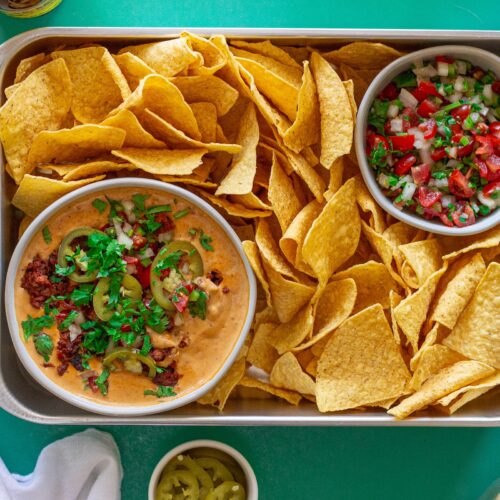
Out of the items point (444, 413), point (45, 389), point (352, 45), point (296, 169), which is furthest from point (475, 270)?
point (45, 389)

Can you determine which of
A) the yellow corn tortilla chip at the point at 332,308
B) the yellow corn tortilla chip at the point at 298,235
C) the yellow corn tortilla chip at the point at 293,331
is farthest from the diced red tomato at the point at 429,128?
the yellow corn tortilla chip at the point at 293,331

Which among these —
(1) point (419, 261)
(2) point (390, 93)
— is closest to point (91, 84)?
(2) point (390, 93)

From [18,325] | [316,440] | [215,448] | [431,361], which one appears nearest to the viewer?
[18,325]

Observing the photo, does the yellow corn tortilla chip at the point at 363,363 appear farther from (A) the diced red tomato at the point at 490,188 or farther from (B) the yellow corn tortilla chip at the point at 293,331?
(A) the diced red tomato at the point at 490,188

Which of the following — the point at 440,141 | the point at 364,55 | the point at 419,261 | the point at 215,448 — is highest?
the point at 364,55

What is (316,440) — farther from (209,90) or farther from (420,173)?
(209,90)

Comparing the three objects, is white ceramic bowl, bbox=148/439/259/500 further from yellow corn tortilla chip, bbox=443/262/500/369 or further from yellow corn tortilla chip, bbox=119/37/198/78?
yellow corn tortilla chip, bbox=119/37/198/78

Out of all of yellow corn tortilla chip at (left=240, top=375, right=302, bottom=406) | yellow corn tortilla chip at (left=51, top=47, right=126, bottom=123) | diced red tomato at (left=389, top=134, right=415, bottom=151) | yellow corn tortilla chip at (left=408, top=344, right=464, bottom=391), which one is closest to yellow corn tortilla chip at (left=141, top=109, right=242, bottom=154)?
yellow corn tortilla chip at (left=51, top=47, right=126, bottom=123)
